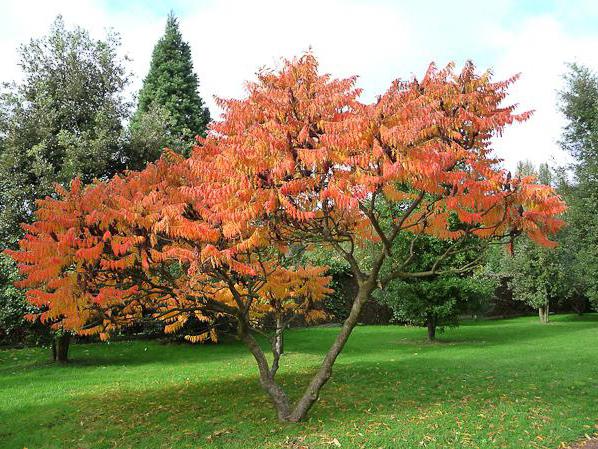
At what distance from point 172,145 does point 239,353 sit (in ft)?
26.0

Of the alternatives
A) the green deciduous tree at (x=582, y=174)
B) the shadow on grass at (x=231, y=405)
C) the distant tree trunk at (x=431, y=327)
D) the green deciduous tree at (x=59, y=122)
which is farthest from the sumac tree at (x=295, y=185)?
the green deciduous tree at (x=582, y=174)

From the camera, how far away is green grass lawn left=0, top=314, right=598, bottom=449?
7.11 m

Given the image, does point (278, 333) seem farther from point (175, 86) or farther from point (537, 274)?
point (537, 274)

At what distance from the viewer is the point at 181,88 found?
2406cm

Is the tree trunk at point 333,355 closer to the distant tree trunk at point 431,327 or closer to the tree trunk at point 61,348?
the tree trunk at point 61,348

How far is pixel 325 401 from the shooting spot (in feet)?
29.8

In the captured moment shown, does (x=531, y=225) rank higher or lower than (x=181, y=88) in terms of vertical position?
lower

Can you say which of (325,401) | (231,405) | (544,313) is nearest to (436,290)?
(325,401)

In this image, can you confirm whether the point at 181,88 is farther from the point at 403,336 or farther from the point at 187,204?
the point at 187,204

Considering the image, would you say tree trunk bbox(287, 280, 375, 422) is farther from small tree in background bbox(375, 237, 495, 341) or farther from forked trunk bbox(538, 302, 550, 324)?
forked trunk bbox(538, 302, 550, 324)

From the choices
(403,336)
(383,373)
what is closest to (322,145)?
(383,373)

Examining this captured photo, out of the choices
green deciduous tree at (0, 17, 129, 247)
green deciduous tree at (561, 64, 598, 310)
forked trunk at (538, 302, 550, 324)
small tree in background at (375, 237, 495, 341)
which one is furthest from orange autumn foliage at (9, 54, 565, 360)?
forked trunk at (538, 302, 550, 324)

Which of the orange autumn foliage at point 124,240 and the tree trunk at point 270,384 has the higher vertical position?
the orange autumn foliage at point 124,240

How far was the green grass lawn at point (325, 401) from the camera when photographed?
23.3ft
